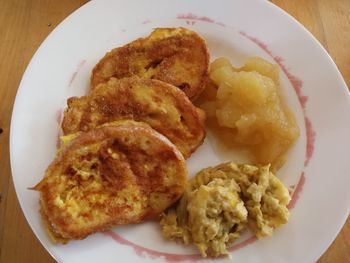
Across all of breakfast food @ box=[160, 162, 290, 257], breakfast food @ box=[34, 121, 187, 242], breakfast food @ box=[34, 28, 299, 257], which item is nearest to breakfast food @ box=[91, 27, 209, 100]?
breakfast food @ box=[34, 28, 299, 257]

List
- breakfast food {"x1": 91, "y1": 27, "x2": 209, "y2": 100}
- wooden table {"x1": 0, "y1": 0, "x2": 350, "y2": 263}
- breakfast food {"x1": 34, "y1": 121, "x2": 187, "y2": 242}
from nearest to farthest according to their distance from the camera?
breakfast food {"x1": 34, "y1": 121, "x2": 187, "y2": 242}, breakfast food {"x1": 91, "y1": 27, "x2": 209, "y2": 100}, wooden table {"x1": 0, "y1": 0, "x2": 350, "y2": 263}

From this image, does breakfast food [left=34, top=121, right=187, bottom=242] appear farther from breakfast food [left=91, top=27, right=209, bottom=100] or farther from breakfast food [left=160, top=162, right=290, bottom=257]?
breakfast food [left=91, top=27, right=209, bottom=100]

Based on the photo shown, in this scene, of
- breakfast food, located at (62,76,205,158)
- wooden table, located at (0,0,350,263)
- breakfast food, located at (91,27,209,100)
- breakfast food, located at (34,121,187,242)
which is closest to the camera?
breakfast food, located at (34,121,187,242)

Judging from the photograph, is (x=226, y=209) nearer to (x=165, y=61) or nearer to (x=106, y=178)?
(x=106, y=178)

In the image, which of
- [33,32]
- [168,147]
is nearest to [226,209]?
[168,147]

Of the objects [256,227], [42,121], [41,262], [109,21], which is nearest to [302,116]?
[256,227]

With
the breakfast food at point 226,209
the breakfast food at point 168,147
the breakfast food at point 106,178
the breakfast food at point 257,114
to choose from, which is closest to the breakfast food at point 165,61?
the breakfast food at point 168,147
